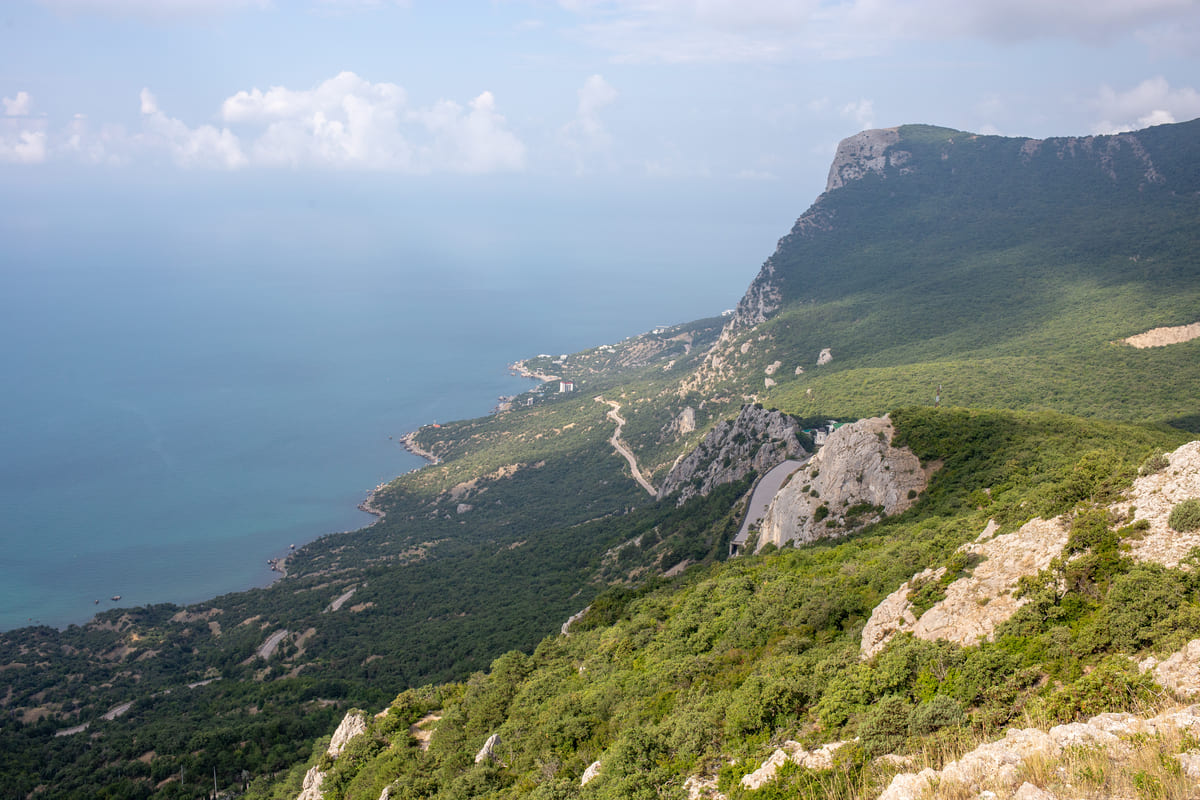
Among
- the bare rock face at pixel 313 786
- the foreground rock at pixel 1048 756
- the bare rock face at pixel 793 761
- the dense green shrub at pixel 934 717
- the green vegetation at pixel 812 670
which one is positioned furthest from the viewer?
the bare rock face at pixel 313 786

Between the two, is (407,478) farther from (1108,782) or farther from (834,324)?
(1108,782)

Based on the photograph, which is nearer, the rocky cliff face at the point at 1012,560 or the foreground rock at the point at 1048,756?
the foreground rock at the point at 1048,756

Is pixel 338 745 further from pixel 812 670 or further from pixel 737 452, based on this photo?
pixel 737 452

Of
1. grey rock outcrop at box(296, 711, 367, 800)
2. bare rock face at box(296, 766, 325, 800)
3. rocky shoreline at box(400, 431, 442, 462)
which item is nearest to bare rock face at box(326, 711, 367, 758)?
grey rock outcrop at box(296, 711, 367, 800)

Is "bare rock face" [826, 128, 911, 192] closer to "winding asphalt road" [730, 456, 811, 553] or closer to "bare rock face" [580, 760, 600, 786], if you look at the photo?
"winding asphalt road" [730, 456, 811, 553]

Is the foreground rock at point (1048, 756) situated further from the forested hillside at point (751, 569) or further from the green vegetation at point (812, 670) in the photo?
the forested hillside at point (751, 569)

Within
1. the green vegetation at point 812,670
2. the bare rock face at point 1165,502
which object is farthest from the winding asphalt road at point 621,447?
the bare rock face at point 1165,502

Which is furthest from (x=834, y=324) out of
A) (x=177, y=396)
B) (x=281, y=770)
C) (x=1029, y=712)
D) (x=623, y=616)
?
(x=177, y=396)
